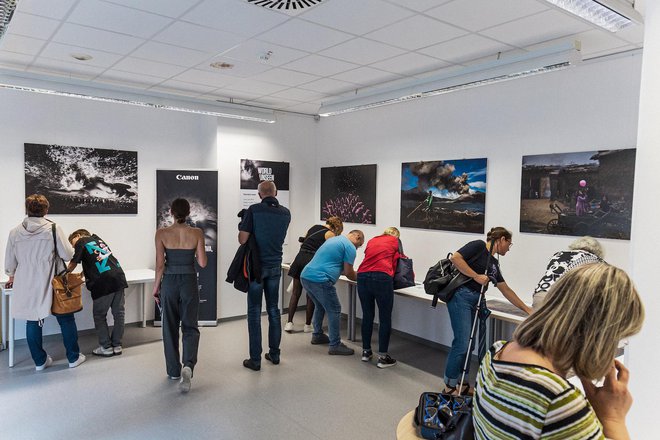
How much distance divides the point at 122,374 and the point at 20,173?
8.30 feet

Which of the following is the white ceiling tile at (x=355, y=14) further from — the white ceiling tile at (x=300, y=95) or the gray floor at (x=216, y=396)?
the gray floor at (x=216, y=396)

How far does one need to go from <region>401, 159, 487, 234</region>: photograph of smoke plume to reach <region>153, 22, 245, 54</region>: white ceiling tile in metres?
2.53

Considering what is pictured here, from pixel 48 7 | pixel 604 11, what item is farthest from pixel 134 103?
pixel 604 11

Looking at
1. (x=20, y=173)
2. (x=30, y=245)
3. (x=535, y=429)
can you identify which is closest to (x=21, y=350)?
(x=30, y=245)

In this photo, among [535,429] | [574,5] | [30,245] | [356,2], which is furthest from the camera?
[30,245]

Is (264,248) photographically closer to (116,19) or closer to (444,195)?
(444,195)

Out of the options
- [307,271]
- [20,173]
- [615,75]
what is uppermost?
[615,75]

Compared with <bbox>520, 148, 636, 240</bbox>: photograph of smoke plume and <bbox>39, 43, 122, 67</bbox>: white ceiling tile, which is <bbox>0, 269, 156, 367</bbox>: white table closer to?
<bbox>39, 43, 122, 67</bbox>: white ceiling tile

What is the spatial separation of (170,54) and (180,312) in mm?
2209

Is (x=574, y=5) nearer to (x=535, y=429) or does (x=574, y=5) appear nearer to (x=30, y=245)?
(x=535, y=429)

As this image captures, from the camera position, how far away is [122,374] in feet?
14.5

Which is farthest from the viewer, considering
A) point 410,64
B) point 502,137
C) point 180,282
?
point 502,137

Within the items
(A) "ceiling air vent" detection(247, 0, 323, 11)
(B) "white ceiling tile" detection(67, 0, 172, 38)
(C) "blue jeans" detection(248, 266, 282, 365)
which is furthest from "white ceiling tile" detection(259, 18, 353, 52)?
(C) "blue jeans" detection(248, 266, 282, 365)

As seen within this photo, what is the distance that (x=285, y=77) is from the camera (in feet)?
15.6
